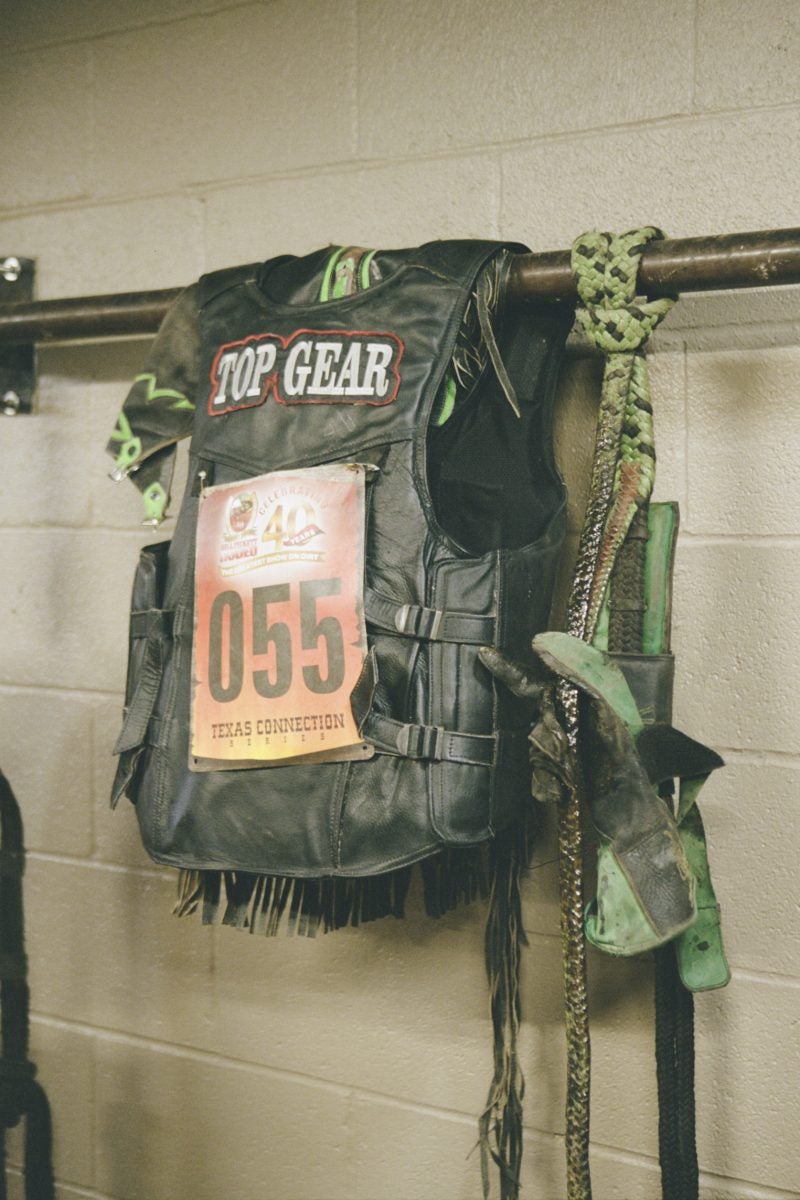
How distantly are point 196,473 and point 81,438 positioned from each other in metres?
0.44

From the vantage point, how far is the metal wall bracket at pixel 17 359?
5.21ft

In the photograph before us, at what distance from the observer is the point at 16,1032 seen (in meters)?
1.51

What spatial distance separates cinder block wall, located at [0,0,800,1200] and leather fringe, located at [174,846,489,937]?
137 millimetres

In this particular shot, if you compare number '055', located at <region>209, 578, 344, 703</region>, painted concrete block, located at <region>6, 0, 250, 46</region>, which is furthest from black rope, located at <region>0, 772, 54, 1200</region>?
painted concrete block, located at <region>6, 0, 250, 46</region>

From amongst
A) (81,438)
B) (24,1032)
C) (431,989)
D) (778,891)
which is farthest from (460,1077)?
(81,438)

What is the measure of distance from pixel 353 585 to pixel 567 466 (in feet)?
1.06

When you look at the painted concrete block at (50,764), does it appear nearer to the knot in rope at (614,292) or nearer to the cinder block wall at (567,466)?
the cinder block wall at (567,466)

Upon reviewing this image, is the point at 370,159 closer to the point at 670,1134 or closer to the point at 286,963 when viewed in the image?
the point at 286,963

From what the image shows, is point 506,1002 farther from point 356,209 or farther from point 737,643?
point 356,209

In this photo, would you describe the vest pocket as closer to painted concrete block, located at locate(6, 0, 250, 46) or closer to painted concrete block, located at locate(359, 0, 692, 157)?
painted concrete block, located at locate(359, 0, 692, 157)

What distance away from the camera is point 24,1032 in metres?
1.51

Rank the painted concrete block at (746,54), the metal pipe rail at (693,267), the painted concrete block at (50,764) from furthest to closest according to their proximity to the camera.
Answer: the painted concrete block at (50,764), the painted concrete block at (746,54), the metal pipe rail at (693,267)

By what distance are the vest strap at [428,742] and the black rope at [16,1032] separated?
65 cm

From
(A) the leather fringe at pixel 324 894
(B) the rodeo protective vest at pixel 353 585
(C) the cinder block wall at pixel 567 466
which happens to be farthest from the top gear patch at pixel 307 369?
(A) the leather fringe at pixel 324 894
